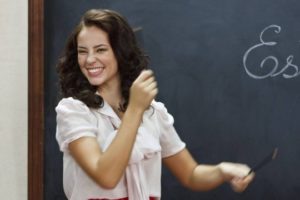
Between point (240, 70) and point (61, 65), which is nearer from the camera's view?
point (61, 65)

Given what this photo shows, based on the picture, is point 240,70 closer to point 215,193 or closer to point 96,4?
point 215,193

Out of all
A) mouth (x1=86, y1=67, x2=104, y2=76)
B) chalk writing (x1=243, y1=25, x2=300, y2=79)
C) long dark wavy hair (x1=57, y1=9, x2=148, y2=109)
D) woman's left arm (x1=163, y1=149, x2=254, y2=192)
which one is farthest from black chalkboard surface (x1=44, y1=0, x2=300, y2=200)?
mouth (x1=86, y1=67, x2=104, y2=76)

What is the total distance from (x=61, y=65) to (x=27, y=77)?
1.78 feet

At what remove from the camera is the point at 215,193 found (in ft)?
5.62

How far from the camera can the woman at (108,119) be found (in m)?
1.09

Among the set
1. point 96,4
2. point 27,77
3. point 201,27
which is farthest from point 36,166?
point 201,27

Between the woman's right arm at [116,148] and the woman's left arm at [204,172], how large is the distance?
309mm

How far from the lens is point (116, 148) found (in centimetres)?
106

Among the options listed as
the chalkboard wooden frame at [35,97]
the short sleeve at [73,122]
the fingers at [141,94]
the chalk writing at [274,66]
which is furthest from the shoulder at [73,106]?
the chalk writing at [274,66]

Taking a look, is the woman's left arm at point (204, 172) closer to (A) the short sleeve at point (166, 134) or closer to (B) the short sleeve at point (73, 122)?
(A) the short sleeve at point (166, 134)

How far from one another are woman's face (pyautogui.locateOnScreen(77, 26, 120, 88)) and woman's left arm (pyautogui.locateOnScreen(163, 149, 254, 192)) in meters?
0.33

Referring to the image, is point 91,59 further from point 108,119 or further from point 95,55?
point 108,119

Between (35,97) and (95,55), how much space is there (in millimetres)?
626

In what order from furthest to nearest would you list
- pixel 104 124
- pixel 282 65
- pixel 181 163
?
pixel 282 65 → pixel 181 163 → pixel 104 124
